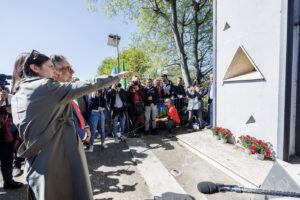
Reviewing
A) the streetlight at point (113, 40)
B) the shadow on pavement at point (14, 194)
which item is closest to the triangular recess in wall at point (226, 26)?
the streetlight at point (113, 40)

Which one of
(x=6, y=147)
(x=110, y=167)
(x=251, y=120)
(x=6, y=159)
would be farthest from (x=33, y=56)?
(x=251, y=120)

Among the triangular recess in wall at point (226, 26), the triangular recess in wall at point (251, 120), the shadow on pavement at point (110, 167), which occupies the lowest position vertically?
the shadow on pavement at point (110, 167)

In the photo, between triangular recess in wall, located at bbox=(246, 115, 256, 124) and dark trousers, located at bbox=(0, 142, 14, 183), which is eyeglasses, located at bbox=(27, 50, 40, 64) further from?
triangular recess in wall, located at bbox=(246, 115, 256, 124)

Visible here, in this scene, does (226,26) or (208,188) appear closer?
(208,188)

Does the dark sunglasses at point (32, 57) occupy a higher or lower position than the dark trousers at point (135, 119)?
higher

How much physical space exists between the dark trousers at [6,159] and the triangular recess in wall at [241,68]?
19.1ft

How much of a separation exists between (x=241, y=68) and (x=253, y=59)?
0.57 meters

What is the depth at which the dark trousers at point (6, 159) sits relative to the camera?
2.84 m

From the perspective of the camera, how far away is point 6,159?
9.42 ft

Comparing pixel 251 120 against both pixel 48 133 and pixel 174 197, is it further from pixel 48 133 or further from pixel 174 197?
pixel 48 133

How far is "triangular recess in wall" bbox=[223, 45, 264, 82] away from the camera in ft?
13.1

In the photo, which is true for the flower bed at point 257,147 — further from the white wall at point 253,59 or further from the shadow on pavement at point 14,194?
the shadow on pavement at point 14,194

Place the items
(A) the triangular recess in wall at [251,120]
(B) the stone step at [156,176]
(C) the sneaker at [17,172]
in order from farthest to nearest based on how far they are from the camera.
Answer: (A) the triangular recess in wall at [251,120], (C) the sneaker at [17,172], (B) the stone step at [156,176]

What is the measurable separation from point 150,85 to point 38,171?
5.13 m
